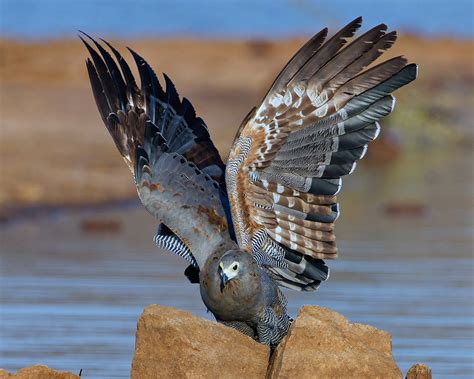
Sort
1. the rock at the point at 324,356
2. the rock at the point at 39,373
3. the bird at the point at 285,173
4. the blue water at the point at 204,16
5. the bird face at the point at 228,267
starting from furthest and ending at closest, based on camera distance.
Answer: the blue water at the point at 204,16 < the bird at the point at 285,173 < the bird face at the point at 228,267 < the rock at the point at 39,373 < the rock at the point at 324,356

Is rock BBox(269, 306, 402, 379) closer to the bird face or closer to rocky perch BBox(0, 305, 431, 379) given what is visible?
rocky perch BBox(0, 305, 431, 379)

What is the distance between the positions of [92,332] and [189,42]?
2871cm

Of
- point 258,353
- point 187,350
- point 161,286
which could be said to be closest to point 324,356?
point 258,353

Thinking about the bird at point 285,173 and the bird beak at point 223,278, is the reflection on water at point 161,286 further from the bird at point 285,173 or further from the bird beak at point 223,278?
the bird beak at point 223,278

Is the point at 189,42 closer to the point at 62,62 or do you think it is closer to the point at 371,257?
the point at 62,62

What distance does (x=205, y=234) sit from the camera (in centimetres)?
827

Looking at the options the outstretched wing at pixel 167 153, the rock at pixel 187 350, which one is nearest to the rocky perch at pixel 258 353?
the rock at pixel 187 350

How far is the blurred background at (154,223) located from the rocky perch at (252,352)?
2.11 metres

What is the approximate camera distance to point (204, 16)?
62.4 m

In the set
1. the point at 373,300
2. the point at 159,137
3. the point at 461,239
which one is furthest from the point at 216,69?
the point at 159,137

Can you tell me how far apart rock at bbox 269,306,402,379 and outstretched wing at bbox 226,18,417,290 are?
1018 mm

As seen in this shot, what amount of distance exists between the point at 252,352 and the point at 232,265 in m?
0.47

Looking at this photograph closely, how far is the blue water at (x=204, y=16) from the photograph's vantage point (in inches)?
2152

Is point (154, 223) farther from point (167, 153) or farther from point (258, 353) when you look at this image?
point (258, 353)
